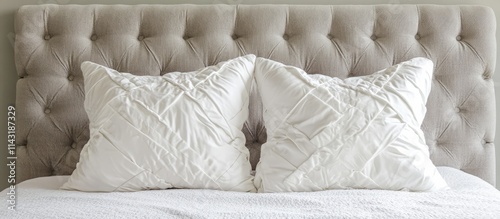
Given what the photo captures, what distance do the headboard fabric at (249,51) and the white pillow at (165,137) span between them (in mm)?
222

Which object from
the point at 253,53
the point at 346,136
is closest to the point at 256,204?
the point at 346,136

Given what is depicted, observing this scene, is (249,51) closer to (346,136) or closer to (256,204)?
(346,136)

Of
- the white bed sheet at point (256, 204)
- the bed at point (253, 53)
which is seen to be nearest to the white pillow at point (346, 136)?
the white bed sheet at point (256, 204)

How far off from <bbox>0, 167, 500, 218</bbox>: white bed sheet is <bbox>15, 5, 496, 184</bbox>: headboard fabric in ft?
1.04

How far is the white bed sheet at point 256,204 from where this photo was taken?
1.60m

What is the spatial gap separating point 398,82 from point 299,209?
1.73ft

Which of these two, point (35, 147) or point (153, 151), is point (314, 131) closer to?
point (153, 151)

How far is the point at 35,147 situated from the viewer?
7.11 feet

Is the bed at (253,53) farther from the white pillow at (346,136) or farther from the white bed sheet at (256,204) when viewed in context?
the white bed sheet at (256,204)

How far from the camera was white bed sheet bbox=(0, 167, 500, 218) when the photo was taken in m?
1.60

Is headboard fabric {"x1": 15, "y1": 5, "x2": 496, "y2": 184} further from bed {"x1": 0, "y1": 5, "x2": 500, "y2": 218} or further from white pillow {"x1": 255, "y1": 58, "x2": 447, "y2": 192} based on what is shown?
white pillow {"x1": 255, "y1": 58, "x2": 447, "y2": 192}

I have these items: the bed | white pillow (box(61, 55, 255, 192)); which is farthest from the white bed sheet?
the bed

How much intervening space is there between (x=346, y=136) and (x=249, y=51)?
503mm

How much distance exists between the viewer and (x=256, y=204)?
1.72 meters
